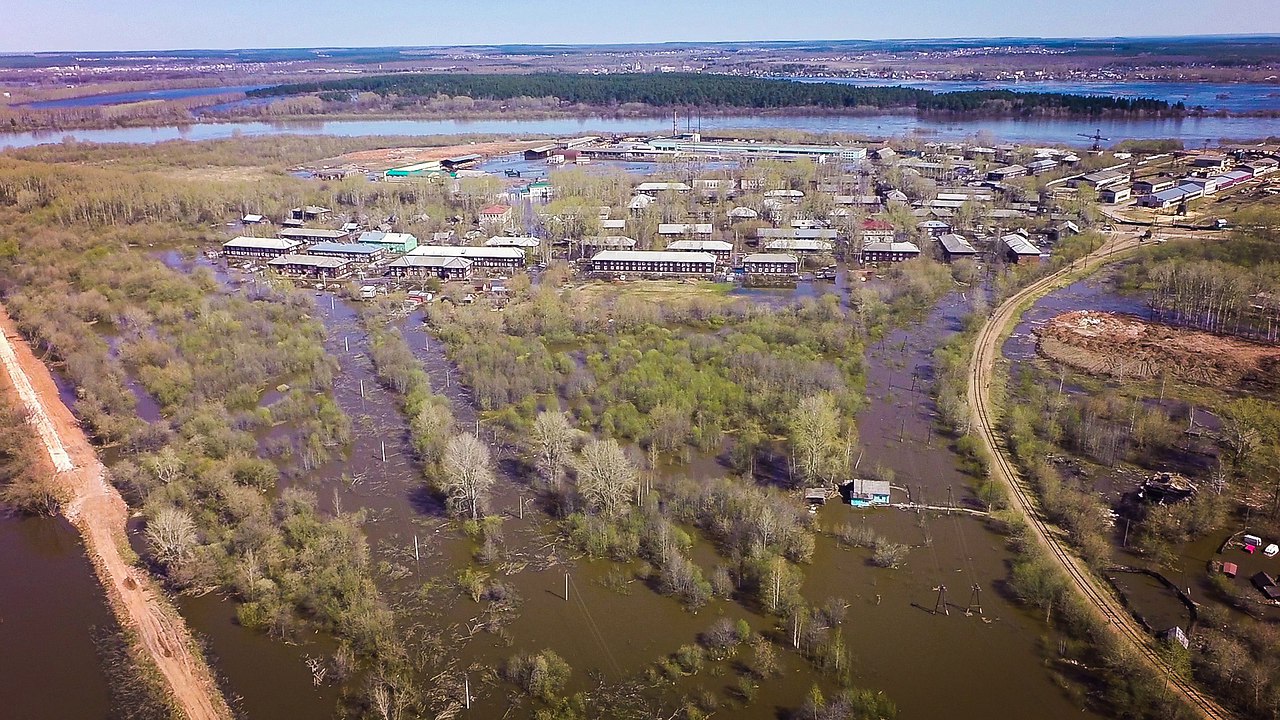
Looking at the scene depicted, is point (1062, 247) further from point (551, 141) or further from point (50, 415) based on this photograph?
point (551, 141)

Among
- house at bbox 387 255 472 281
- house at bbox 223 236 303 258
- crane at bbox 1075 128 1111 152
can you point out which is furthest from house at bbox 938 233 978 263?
house at bbox 223 236 303 258

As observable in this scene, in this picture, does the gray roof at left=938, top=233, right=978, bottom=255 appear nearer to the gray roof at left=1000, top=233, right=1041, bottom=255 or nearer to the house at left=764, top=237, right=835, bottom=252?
the gray roof at left=1000, top=233, right=1041, bottom=255

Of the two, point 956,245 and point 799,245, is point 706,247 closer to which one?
point 799,245

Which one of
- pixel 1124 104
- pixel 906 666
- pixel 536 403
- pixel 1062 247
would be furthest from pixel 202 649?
pixel 1124 104

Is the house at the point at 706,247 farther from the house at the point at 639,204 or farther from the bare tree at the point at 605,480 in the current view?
the bare tree at the point at 605,480

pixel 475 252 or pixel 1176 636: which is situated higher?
pixel 475 252

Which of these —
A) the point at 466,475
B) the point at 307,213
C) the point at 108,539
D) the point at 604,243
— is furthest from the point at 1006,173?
the point at 108,539
